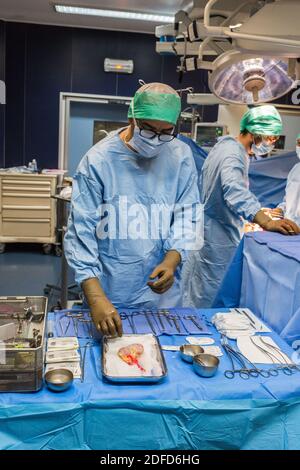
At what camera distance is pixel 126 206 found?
1664 millimetres

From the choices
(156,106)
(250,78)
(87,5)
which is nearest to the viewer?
(156,106)

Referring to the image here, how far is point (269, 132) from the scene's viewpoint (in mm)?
2539

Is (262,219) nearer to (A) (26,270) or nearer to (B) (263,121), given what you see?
(B) (263,121)

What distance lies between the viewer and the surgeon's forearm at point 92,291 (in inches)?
54.3

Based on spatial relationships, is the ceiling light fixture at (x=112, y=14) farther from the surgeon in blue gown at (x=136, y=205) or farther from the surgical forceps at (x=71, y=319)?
the surgical forceps at (x=71, y=319)

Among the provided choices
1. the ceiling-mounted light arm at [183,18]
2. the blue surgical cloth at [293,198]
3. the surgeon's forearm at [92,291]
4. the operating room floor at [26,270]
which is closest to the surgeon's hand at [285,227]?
the surgeon's forearm at [92,291]

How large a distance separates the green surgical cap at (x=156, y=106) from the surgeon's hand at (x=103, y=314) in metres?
0.63

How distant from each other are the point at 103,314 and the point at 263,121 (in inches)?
66.4

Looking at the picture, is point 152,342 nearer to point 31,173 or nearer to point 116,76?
point 31,173

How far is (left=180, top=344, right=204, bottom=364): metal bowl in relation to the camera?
4.08 ft

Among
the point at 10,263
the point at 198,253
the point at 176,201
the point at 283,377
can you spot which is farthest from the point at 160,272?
the point at 10,263

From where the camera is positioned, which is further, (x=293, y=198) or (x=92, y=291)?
(x=293, y=198)

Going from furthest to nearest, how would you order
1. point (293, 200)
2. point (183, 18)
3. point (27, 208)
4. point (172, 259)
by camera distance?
point (27, 208)
point (293, 200)
point (183, 18)
point (172, 259)

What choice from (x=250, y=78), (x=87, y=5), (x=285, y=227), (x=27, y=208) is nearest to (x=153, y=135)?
(x=250, y=78)
